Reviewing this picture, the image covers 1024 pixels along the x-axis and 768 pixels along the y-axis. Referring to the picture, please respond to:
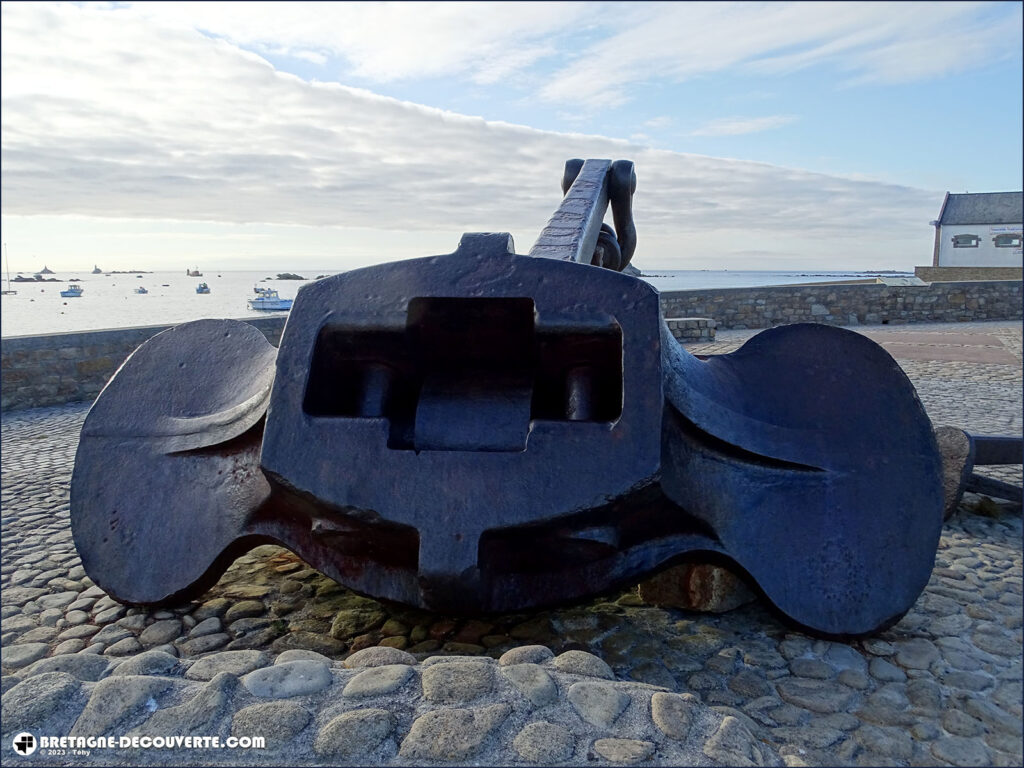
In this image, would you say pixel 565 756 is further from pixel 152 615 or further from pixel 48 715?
pixel 152 615

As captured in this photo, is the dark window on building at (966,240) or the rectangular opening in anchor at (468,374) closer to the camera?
the rectangular opening in anchor at (468,374)

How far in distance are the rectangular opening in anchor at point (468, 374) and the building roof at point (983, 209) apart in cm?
4133

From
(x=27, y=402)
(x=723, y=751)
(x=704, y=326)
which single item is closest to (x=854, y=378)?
(x=723, y=751)

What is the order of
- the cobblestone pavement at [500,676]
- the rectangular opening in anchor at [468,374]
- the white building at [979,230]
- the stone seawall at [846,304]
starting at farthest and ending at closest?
the white building at [979,230], the stone seawall at [846,304], the rectangular opening in anchor at [468,374], the cobblestone pavement at [500,676]

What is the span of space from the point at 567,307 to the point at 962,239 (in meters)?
41.6

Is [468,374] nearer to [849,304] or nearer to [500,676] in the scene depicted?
[500,676]

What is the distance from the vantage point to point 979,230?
3734 centimetres

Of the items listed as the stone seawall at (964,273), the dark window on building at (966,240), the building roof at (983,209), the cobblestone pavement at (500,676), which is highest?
the building roof at (983,209)

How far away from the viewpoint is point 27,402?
7.49 meters

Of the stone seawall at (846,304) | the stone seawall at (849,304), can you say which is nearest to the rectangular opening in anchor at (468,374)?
the stone seawall at (846,304)

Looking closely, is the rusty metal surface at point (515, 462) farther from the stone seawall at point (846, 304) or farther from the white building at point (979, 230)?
the white building at point (979, 230)

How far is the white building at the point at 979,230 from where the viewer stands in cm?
3653

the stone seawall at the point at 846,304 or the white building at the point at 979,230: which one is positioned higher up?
the white building at the point at 979,230

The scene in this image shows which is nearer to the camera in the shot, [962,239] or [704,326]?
[704,326]
